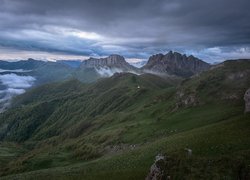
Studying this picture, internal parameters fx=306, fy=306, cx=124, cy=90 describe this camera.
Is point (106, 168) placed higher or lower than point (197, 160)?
lower

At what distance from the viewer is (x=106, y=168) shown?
56500 millimetres

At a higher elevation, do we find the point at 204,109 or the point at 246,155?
the point at 246,155

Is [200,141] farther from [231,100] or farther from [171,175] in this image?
[231,100]

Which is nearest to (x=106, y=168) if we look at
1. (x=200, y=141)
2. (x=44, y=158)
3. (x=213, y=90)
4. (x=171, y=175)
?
(x=200, y=141)

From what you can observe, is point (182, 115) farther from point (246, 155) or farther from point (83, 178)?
point (246, 155)

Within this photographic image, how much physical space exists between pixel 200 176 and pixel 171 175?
3.20 meters

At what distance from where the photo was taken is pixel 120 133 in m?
122

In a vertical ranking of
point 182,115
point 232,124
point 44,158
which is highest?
point 232,124

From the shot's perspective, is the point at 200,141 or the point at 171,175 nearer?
the point at 171,175

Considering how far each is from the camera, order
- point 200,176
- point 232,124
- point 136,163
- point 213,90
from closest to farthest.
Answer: point 200,176 < point 136,163 < point 232,124 < point 213,90

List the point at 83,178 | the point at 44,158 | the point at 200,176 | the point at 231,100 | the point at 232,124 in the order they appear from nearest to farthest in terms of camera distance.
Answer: the point at 200,176, the point at 83,178, the point at 232,124, the point at 44,158, the point at 231,100

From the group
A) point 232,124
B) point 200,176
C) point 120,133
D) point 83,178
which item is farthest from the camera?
point 120,133

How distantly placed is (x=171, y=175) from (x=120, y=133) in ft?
290

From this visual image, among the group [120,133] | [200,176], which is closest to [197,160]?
[200,176]
